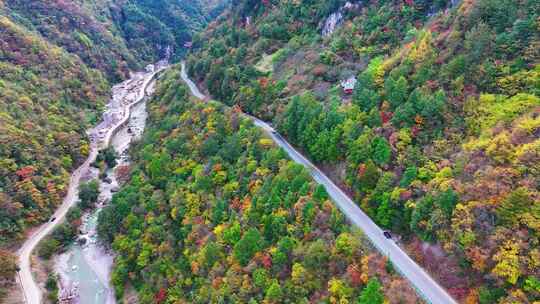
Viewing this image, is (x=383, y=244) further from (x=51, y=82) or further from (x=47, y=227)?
(x=51, y=82)

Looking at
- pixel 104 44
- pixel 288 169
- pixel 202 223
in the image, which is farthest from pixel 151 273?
pixel 104 44

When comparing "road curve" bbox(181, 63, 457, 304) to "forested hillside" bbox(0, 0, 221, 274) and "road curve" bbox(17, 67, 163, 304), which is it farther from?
→ "forested hillside" bbox(0, 0, 221, 274)

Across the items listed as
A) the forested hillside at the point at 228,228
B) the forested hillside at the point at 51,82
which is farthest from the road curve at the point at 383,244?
the forested hillside at the point at 51,82

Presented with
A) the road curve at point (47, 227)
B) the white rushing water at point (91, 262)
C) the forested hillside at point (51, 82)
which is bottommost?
the white rushing water at point (91, 262)

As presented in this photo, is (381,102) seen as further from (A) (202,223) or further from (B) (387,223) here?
(A) (202,223)

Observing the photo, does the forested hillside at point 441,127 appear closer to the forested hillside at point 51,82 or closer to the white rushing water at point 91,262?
the white rushing water at point 91,262

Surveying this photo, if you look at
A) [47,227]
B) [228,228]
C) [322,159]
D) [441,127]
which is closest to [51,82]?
[47,227]
